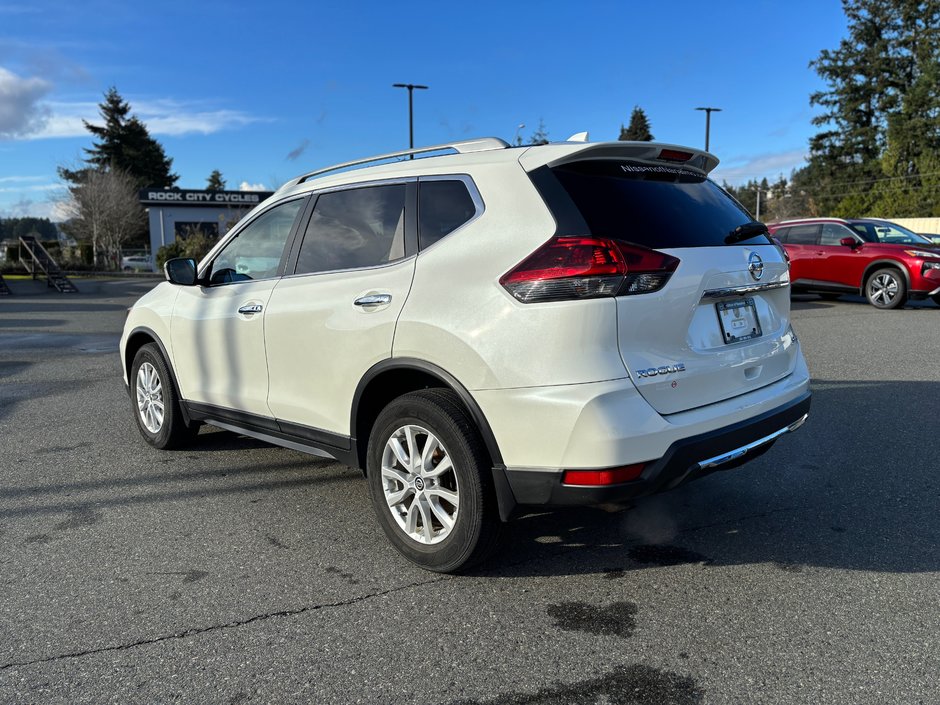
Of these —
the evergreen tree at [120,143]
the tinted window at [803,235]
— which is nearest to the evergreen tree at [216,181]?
the evergreen tree at [120,143]

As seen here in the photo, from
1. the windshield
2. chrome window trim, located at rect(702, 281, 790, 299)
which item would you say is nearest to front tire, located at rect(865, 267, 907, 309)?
the windshield

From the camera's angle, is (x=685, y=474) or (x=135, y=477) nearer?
(x=685, y=474)

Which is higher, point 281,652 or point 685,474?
point 685,474

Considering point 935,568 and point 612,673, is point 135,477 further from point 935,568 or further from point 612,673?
point 935,568

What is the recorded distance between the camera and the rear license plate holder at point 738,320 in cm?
323

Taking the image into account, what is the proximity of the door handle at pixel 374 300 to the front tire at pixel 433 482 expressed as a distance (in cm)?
46

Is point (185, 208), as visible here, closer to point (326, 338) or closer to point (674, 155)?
point (326, 338)

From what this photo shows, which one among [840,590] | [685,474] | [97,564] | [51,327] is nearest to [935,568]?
[840,590]

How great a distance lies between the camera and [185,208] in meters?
53.0

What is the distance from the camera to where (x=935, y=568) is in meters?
3.29

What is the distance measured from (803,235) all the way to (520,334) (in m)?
13.9

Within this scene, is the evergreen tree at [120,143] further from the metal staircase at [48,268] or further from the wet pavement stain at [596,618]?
the wet pavement stain at [596,618]

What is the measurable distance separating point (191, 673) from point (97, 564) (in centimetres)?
119

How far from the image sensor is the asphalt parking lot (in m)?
2.55
